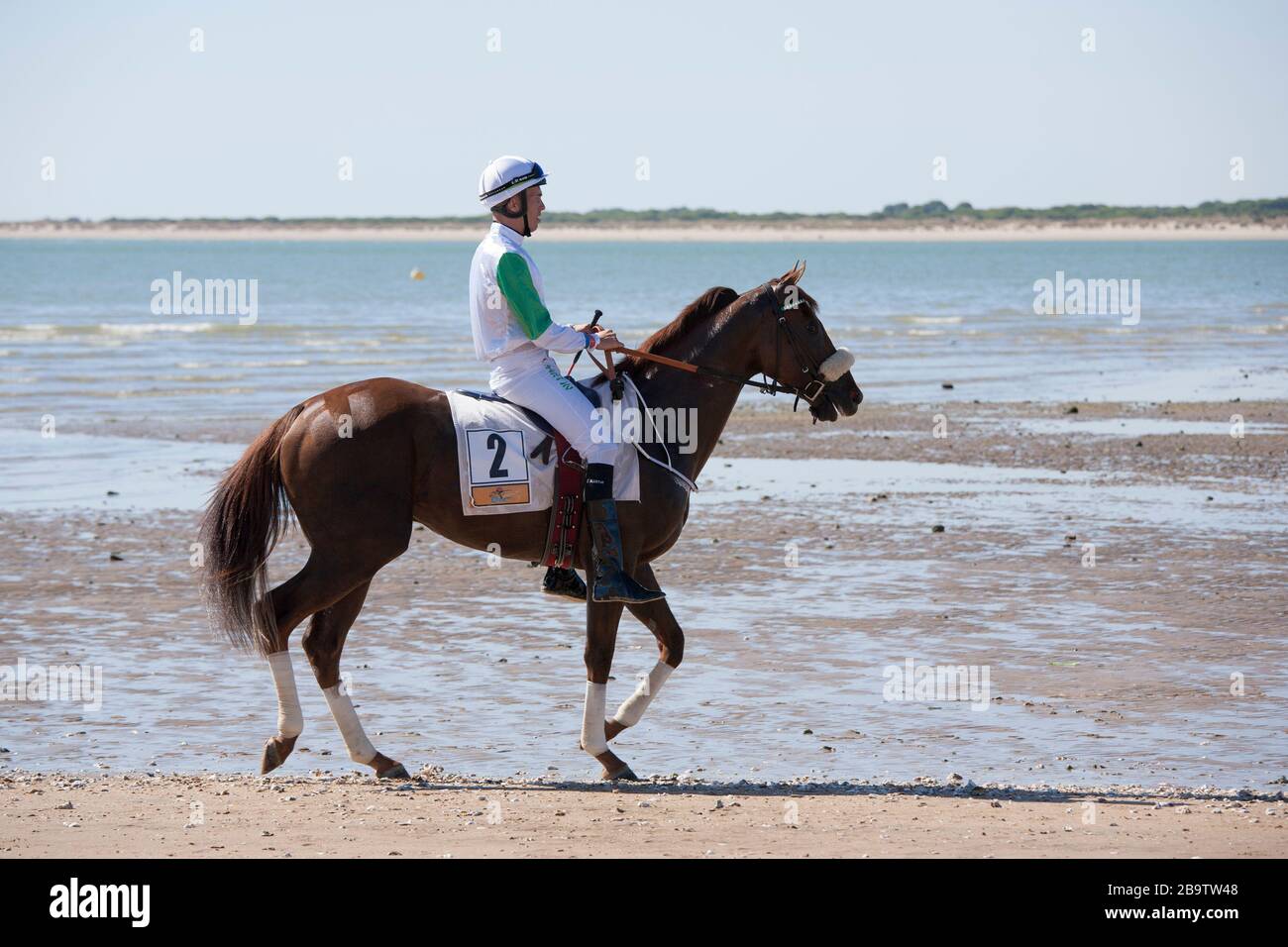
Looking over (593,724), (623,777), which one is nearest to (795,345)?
(593,724)

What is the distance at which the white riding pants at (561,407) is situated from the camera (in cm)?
827

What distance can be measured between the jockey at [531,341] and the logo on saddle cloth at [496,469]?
252 millimetres

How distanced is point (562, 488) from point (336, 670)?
1.53 meters

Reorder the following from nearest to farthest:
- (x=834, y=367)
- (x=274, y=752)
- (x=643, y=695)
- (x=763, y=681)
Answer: (x=274, y=752)
(x=643, y=695)
(x=834, y=367)
(x=763, y=681)

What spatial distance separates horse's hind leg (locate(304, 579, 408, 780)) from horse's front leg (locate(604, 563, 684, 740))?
1.21 metres

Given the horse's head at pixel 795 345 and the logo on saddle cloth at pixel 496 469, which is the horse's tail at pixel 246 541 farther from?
the horse's head at pixel 795 345

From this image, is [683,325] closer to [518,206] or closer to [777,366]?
[777,366]

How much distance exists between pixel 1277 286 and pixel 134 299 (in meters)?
52.6

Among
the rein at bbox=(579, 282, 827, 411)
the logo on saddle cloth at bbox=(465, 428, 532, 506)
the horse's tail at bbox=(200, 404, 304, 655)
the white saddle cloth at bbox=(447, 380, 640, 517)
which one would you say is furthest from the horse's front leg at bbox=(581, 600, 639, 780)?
the horse's tail at bbox=(200, 404, 304, 655)

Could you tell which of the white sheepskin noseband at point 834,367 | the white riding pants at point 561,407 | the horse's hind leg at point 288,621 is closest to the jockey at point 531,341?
the white riding pants at point 561,407

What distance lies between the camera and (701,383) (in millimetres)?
8680

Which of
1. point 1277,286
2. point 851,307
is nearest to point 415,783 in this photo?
point 851,307

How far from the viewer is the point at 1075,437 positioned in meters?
21.9
